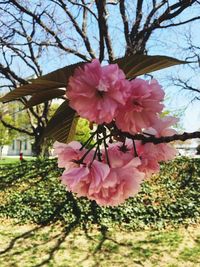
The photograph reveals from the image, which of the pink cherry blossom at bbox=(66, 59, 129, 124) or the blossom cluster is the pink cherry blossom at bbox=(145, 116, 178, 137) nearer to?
the blossom cluster

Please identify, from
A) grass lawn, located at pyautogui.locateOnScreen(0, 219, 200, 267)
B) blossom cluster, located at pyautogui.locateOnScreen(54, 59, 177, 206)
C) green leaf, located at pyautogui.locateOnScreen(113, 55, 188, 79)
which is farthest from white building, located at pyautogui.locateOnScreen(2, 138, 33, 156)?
green leaf, located at pyautogui.locateOnScreen(113, 55, 188, 79)

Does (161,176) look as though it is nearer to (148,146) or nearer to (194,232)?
(194,232)

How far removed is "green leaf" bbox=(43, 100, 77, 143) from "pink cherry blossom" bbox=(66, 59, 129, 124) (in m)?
0.16

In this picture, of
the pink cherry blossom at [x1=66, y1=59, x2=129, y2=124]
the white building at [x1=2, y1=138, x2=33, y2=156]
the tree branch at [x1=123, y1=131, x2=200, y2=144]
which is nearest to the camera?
the pink cherry blossom at [x1=66, y1=59, x2=129, y2=124]

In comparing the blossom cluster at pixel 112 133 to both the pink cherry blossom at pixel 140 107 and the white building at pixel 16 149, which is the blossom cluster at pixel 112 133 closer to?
the pink cherry blossom at pixel 140 107

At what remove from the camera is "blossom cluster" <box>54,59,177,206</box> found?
524mm

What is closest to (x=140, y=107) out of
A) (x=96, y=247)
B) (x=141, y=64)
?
(x=141, y=64)

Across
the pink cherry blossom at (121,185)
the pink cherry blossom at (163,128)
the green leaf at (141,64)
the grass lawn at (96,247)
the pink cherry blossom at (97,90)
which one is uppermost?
the green leaf at (141,64)

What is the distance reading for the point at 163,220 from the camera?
786 cm

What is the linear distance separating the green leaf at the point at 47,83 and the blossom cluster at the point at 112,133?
0.10 ft

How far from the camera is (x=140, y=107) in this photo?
0.55 meters

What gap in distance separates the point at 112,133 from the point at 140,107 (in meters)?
0.09

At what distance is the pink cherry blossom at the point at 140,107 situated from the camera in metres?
0.55

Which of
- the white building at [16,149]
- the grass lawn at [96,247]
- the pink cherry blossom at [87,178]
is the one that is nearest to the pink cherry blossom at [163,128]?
the pink cherry blossom at [87,178]
